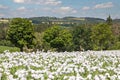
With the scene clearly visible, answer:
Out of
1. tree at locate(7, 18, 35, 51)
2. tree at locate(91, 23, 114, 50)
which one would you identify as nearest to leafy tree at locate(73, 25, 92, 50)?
tree at locate(91, 23, 114, 50)

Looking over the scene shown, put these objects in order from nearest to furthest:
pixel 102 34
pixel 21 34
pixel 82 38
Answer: pixel 21 34, pixel 102 34, pixel 82 38

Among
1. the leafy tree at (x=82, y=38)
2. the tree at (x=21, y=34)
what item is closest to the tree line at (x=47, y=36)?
the tree at (x=21, y=34)

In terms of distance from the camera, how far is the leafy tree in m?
120

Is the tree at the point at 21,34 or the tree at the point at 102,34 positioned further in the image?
the tree at the point at 102,34

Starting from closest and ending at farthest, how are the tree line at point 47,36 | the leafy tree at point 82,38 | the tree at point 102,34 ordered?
the tree line at point 47,36
the tree at point 102,34
the leafy tree at point 82,38

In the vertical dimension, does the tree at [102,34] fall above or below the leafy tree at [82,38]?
above

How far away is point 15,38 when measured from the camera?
274 feet

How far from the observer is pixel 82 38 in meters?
125

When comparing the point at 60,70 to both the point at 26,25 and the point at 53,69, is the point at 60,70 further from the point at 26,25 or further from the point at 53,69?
the point at 26,25

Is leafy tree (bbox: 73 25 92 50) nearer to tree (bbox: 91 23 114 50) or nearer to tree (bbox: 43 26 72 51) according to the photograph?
tree (bbox: 91 23 114 50)

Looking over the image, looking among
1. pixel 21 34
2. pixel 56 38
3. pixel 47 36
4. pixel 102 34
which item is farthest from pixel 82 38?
pixel 21 34

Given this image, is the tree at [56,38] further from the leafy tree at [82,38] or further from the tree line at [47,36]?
the leafy tree at [82,38]

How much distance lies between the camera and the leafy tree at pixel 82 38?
A: 120 m

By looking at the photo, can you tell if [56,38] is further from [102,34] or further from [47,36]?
[102,34]
